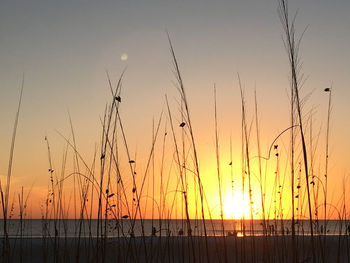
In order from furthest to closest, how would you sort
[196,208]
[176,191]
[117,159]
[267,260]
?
[176,191] → [196,208] → [117,159] → [267,260]

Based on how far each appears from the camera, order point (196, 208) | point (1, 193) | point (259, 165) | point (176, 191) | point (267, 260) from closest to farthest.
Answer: point (1, 193)
point (267, 260)
point (259, 165)
point (196, 208)
point (176, 191)

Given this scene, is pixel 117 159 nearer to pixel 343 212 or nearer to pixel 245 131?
pixel 245 131

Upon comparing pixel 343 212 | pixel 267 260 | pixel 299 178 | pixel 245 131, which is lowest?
pixel 267 260

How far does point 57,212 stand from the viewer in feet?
9.56

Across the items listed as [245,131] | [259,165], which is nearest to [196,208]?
[259,165]

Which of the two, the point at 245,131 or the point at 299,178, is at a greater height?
the point at 245,131

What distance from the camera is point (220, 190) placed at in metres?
2.35

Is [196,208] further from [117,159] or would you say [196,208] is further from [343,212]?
[343,212]

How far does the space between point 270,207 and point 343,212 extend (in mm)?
546

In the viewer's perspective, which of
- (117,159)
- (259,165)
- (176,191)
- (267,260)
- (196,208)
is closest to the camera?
(267,260)

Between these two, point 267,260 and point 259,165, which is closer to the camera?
point 267,260

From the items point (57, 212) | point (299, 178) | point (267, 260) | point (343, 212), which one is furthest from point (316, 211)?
point (57, 212)

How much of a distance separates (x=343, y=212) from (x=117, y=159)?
138cm

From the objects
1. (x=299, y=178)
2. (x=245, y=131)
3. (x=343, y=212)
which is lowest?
(x=343, y=212)
